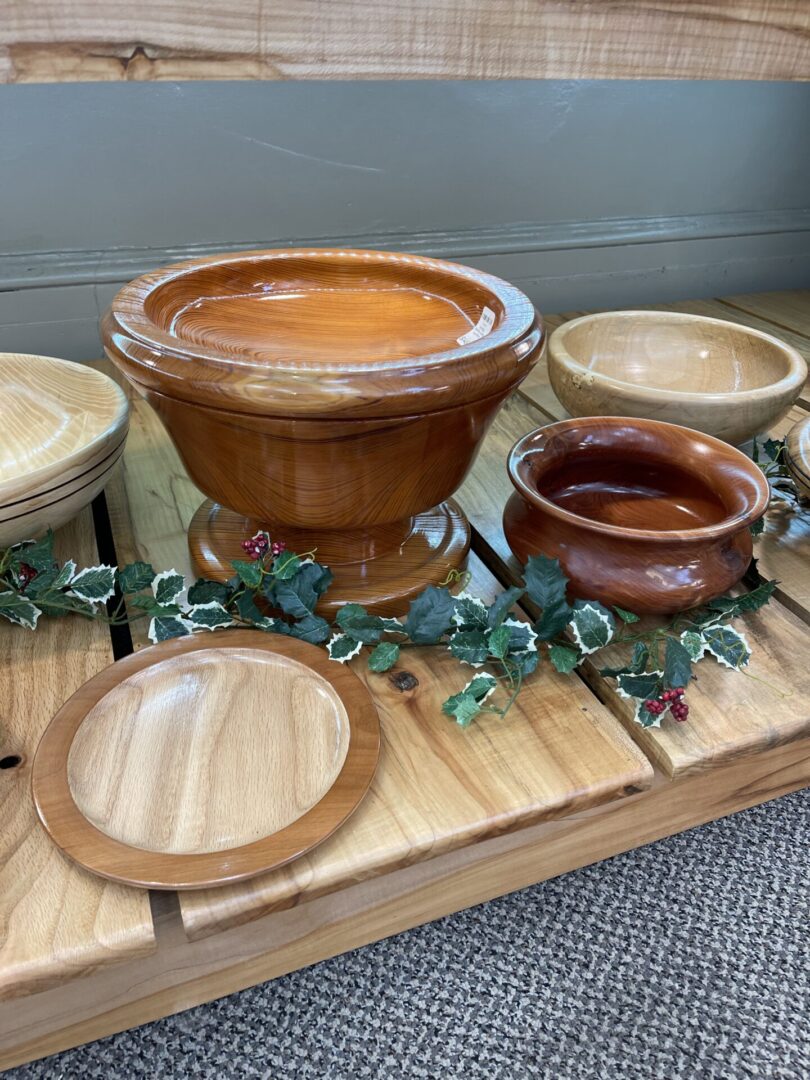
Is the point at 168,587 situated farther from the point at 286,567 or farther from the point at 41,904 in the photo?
the point at 41,904

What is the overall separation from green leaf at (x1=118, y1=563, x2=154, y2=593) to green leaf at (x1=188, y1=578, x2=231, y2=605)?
4cm

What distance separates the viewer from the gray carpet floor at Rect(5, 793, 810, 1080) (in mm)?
582

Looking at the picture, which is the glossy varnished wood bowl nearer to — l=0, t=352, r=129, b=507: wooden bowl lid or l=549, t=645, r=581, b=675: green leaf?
l=549, t=645, r=581, b=675: green leaf

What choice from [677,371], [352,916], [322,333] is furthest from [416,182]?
[352,916]

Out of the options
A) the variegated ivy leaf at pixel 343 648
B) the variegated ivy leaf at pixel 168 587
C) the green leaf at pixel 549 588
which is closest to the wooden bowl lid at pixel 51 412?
the variegated ivy leaf at pixel 168 587

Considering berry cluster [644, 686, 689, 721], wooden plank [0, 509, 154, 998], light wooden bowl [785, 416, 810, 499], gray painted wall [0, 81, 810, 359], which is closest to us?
wooden plank [0, 509, 154, 998]

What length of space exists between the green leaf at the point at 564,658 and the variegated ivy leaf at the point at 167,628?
0.26 m

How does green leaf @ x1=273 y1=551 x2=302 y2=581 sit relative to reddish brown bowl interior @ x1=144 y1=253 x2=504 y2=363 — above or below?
below

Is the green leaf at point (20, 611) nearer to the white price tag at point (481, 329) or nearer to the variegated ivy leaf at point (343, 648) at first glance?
the variegated ivy leaf at point (343, 648)

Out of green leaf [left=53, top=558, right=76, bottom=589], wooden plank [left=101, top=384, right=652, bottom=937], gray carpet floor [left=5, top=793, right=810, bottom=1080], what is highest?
green leaf [left=53, top=558, right=76, bottom=589]

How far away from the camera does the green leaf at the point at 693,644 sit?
23.4 inches

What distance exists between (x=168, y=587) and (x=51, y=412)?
0.78 ft

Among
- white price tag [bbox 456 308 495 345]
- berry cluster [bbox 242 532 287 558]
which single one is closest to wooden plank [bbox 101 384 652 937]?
berry cluster [bbox 242 532 287 558]

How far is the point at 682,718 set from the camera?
0.54m
